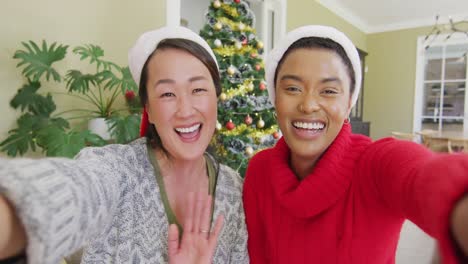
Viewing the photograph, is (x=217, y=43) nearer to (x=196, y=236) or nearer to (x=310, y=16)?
(x=196, y=236)

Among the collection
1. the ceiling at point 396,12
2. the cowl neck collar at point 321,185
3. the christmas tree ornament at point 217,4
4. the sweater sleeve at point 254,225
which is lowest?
the sweater sleeve at point 254,225

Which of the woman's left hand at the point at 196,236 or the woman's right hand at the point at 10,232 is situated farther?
the woman's left hand at the point at 196,236

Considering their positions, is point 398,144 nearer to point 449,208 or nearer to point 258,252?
Answer: point 449,208

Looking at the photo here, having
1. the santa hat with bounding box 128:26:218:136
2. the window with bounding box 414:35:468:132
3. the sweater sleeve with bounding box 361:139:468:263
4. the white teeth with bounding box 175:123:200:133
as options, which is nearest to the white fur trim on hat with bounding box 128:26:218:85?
the santa hat with bounding box 128:26:218:136

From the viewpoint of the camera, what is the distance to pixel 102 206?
1.71ft

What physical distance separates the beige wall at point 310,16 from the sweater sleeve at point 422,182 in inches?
165

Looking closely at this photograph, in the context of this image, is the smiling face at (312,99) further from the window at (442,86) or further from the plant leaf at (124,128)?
the window at (442,86)

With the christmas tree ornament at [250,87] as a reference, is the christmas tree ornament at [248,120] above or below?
below

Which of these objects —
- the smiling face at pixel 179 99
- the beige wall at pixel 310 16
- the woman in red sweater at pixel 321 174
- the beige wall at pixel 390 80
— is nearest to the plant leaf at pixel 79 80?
the smiling face at pixel 179 99

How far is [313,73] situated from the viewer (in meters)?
0.89

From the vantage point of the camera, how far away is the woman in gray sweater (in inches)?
30.8

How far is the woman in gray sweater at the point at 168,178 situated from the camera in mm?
783

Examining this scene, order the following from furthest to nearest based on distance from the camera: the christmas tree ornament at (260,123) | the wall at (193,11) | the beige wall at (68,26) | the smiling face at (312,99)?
1. the wall at (193,11)
2. the christmas tree ornament at (260,123)
3. the beige wall at (68,26)
4. the smiling face at (312,99)

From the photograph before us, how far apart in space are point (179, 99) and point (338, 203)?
1.83 ft
